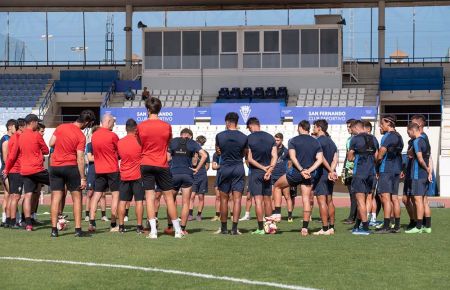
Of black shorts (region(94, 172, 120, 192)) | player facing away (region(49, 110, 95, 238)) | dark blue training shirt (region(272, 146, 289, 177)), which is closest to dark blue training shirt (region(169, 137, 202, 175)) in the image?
black shorts (region(94, 172, 120, 192))

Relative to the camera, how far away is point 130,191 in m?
17.4

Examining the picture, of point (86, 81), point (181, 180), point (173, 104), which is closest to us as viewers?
point (181, 180)

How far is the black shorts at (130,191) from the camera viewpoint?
17.3 m

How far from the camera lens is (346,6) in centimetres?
5288

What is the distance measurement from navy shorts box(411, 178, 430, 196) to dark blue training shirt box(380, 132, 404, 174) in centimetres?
35

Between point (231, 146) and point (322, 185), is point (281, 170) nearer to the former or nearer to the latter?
Result: point (322, 185)

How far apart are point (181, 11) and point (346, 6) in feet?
31.1

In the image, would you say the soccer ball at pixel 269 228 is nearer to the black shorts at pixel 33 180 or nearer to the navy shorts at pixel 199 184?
the black shorts at pixel 33 180

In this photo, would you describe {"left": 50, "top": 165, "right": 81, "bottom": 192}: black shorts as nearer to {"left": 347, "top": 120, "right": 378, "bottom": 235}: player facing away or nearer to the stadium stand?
{"left": 347, "top": 120, "right": 378, "bottom": 235}: player facing away

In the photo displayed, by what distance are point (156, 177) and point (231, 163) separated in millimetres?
1515

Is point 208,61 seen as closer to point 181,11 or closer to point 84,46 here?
point 181,11

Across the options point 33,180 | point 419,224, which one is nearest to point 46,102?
point 33,180

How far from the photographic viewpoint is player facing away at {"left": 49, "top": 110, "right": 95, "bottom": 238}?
16078 mm

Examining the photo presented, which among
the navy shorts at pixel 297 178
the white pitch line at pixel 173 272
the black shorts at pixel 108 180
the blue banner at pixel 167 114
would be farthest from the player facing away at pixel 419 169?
the blue banner at pixel 167 114
